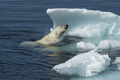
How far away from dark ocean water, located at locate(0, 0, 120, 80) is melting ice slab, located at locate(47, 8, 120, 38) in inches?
54.5

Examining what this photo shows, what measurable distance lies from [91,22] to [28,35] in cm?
272

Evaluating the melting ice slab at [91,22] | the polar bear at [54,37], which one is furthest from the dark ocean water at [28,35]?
the melting ice slab at [91,22]

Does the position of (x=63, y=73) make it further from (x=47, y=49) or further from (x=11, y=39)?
(x=11, y=39)

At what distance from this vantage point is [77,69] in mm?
11688

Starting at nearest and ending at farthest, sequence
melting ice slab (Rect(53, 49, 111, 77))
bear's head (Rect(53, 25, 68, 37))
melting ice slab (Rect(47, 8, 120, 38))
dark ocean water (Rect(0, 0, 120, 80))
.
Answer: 1. melting ice slab (Rect(53, 49, 111, 77))
2. dark ocean water (Rect(0, 0, 120, 80))
3. bear's head (Rect(53, 25, 68, 37))
4. melting ice slab (Rect(47, 8, 120, 38))

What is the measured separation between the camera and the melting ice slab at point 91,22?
16031 mm

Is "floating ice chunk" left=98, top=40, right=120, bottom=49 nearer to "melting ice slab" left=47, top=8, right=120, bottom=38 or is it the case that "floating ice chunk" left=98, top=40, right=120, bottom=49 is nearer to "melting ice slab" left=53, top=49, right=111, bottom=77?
"melting ice slab" left=47, top=8, right=120, bottom=38

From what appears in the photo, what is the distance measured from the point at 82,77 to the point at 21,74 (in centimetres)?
178

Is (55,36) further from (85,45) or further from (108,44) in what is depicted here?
(108,44)

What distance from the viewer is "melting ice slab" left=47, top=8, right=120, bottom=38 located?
52.6ft

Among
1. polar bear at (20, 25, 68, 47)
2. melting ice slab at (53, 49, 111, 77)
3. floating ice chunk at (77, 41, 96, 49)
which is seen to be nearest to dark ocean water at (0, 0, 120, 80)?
melting ice slab at (53, 49, 111, 77)

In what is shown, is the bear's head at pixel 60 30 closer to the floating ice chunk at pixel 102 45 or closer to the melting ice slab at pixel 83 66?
the floating ice chunk at pixel 102 45

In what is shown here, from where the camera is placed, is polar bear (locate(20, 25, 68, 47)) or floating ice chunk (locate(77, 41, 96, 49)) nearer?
floating ice chunk (locate(77, 41, 96, 49))

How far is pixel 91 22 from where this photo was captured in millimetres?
16375
